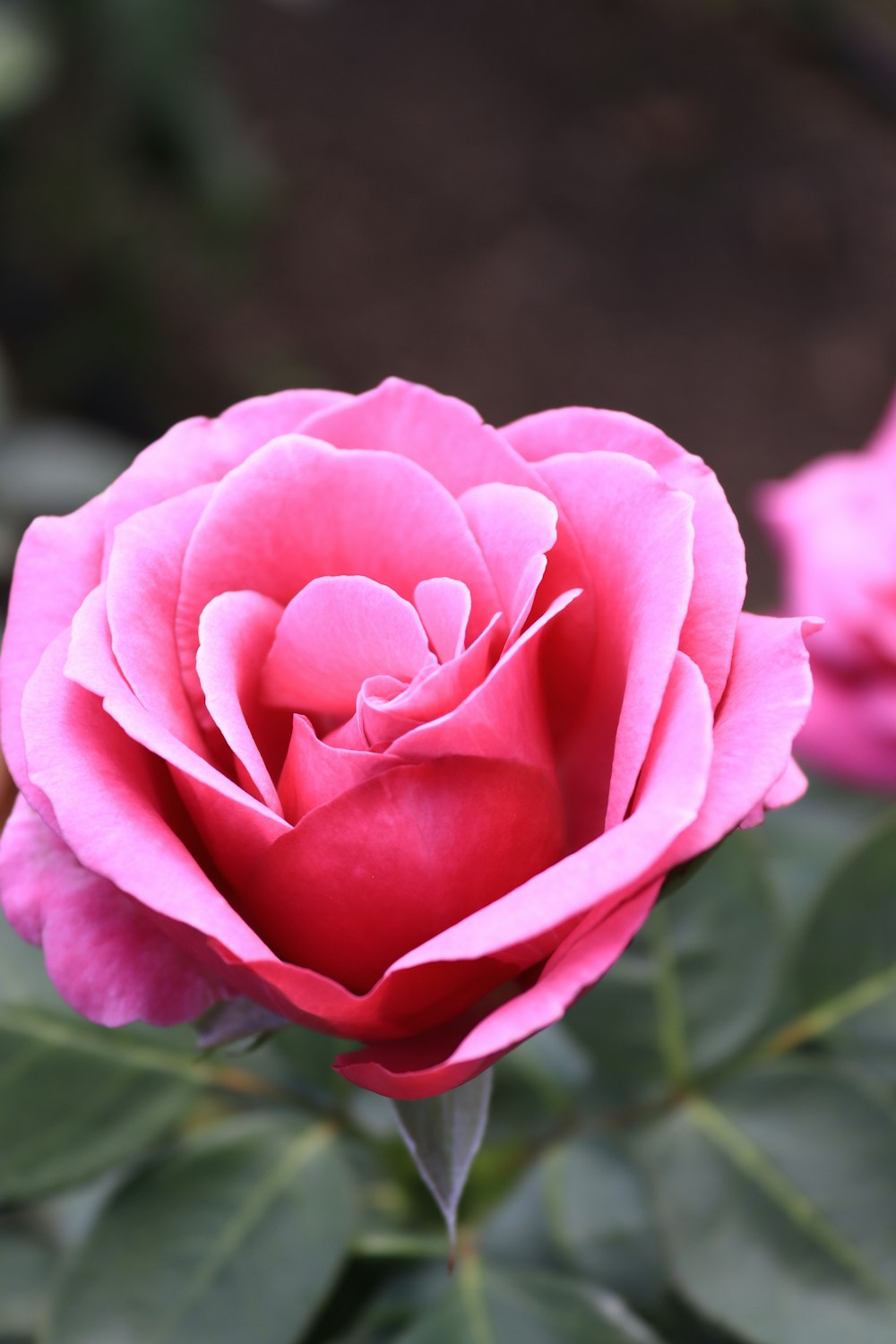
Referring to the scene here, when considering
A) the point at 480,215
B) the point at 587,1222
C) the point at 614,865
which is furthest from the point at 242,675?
the point at 480,215

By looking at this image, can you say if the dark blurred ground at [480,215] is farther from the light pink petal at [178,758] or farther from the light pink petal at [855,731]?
the light pink petal at [178,758]

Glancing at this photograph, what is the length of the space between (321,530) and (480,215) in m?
2.83

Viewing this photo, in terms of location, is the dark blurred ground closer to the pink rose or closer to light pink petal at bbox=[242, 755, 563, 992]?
the pink rose

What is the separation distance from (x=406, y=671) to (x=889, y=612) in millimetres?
470

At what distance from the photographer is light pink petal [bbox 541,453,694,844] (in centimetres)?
39

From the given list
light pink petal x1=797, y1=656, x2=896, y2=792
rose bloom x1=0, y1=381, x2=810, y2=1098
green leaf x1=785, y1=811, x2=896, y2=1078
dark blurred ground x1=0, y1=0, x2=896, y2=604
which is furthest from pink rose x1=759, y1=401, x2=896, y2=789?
dark blurred ground x1=0, y1=0, x2=896, y2=604

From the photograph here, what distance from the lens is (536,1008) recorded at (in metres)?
0.35

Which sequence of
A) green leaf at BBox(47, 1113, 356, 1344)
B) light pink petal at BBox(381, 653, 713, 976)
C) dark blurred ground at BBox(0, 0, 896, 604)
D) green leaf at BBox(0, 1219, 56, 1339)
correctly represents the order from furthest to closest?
dark blurred ground at BBox(0, 0, 896, 604), green leaf at BBox(0, 1219, 56, 1339), green leaf at BBox(47, 1113, 356, 1344), light pink petal at BBox(381, 653, 713, 976)

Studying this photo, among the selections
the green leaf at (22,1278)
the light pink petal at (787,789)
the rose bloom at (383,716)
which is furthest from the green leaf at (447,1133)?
the green leaf at (22,1278)

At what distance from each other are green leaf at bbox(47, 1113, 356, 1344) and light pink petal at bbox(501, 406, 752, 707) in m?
0.35

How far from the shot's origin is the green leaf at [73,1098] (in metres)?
0.60

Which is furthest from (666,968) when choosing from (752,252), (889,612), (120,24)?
(752,252)

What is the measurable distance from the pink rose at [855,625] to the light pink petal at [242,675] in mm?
448

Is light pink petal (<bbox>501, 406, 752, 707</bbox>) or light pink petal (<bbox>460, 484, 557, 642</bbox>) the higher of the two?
light pink petal (<bbox>501, 406, 752, 707</bbox>)
